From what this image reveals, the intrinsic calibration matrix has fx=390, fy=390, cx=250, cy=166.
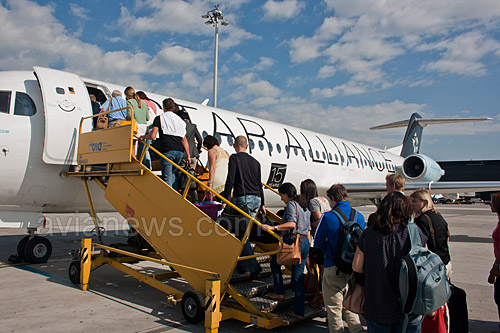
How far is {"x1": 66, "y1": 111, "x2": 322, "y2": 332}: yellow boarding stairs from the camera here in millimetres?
4848

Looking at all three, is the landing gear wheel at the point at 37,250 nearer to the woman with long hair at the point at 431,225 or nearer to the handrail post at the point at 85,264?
the handrail post at the point at 85,264

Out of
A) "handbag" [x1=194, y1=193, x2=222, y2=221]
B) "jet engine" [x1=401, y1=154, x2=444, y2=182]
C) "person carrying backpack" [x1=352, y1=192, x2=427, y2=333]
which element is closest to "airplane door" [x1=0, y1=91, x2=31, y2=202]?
"handbag" [x1=194, y1=193, x2=222, y2=221]

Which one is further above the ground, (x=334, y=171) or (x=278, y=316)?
(x=334, y=171)

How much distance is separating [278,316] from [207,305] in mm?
878

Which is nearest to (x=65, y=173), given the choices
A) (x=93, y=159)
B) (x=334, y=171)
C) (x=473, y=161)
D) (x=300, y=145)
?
(x=93, y=159)

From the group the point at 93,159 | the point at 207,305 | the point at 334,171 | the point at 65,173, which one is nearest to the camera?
the point at 207,305

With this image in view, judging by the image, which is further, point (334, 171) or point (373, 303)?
point (334, 171)

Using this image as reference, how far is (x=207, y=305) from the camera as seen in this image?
15.1 ft

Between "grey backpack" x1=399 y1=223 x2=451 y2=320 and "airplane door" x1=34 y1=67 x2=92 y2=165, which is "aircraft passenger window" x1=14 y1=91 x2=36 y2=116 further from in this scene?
"grey backpack" x1=399 y1=223 x2=451 y2=320

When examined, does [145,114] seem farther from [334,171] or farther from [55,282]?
[334,171]

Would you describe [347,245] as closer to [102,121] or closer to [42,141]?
[102,121]

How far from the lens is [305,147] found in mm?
13547

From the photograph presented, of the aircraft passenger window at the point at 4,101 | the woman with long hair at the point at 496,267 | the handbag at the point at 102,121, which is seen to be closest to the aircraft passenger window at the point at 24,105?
the aircraft passenger window at the point at 4,101

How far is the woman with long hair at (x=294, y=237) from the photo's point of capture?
4.89m
